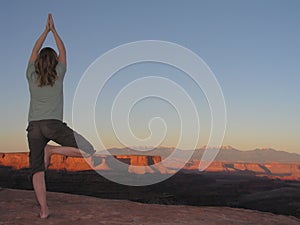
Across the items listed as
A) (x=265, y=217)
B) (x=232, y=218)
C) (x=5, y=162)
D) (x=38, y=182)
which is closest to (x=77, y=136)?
(x=38, y=182)

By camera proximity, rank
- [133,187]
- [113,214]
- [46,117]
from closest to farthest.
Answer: [46,117] → [113,214] → [133,187]

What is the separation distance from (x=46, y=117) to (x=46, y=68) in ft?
1.44

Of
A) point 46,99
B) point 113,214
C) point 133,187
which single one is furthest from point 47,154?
point 133,187

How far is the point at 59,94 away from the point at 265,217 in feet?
8.95

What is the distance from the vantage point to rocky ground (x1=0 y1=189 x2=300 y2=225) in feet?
11.2

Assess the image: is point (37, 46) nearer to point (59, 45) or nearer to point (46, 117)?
point (59, 45)

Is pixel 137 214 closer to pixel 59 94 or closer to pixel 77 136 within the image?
pixel 77 136

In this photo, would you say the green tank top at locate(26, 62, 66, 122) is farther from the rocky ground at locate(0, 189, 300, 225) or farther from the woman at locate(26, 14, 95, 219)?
the rocky ground at locate(0, 189, 300, 225)

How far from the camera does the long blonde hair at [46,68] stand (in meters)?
3.18

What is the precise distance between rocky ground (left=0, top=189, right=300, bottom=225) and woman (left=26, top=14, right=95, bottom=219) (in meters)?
0.34

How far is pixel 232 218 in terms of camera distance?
3920 millimetres

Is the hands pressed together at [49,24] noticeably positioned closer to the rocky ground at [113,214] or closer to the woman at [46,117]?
the woman at [46,117]

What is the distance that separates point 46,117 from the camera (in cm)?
313

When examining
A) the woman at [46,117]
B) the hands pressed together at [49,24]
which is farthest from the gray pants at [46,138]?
the hands pressed together at [49,24]
